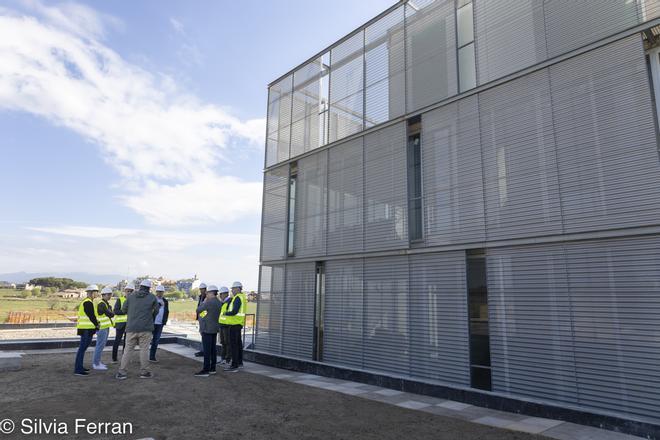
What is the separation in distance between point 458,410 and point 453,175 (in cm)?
468

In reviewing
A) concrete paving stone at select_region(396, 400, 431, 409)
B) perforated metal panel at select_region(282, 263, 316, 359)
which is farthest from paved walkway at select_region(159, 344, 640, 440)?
perforated metal panel at select_region(282, 263, 316, 359)

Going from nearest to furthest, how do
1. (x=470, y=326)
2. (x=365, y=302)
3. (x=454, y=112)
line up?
(x=470, y=326) → (x=454, y=112) → (x=365, y=302)

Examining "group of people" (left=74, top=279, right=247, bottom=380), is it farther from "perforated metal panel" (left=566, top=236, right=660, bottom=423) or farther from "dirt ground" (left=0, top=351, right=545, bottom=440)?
"perforated metal panel" (left=566, top=236, right=660, bottom=423)

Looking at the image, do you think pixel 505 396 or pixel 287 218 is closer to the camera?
pixel 505 396

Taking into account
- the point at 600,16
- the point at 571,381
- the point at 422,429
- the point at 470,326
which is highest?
the point at 600,16

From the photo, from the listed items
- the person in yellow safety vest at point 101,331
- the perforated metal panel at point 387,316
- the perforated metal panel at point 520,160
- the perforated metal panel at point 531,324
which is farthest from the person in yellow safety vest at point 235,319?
the perforated metal panel at point 520,160

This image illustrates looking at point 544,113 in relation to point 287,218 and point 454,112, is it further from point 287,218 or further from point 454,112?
point 287,218

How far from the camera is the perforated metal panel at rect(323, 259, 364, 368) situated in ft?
33.2

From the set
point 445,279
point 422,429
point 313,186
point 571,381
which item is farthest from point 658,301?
point 313,186

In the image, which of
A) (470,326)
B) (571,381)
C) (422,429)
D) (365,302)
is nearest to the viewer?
(422,429)

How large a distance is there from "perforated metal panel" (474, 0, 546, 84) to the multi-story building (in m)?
0.03

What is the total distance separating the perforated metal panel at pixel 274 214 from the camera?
42.8 ft

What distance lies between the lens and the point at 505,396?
6910 millimetres

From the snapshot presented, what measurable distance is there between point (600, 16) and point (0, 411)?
1187 cm
